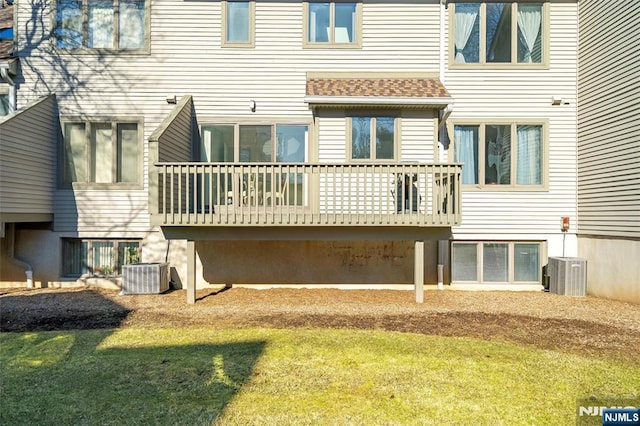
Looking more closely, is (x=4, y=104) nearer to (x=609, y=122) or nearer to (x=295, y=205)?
(x=295, y=205)

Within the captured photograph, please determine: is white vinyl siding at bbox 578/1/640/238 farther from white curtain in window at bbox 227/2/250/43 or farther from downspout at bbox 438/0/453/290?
white curtain in window at bbox 227/2/250/43

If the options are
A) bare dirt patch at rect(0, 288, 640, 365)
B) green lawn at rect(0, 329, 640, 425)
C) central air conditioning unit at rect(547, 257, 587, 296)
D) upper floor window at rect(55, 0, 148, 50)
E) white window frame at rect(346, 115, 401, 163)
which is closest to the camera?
green lawn at rect(0, 329, 640, 425)

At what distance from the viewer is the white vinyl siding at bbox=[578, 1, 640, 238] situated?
7761mm

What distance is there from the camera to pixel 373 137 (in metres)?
9.03

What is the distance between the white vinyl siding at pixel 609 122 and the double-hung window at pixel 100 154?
33.6ft

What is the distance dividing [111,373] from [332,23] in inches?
332

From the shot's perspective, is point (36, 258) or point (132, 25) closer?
point (36, 258)

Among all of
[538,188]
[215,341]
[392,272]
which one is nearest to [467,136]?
[538,188]

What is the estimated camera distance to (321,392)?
3.87 metres

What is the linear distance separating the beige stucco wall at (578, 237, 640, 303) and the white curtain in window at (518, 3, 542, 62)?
4550mm

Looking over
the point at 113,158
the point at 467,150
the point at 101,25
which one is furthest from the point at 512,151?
the point at 101,25

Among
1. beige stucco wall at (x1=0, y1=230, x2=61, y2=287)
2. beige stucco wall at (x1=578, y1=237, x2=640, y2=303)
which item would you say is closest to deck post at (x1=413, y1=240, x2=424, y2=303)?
beige stucco wall at (x1=578, y1=237, x2=640, y2=303)

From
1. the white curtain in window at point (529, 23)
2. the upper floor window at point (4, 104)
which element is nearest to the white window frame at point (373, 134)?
the white curtain in window at point (529, 23)

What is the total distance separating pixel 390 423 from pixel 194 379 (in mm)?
2059
